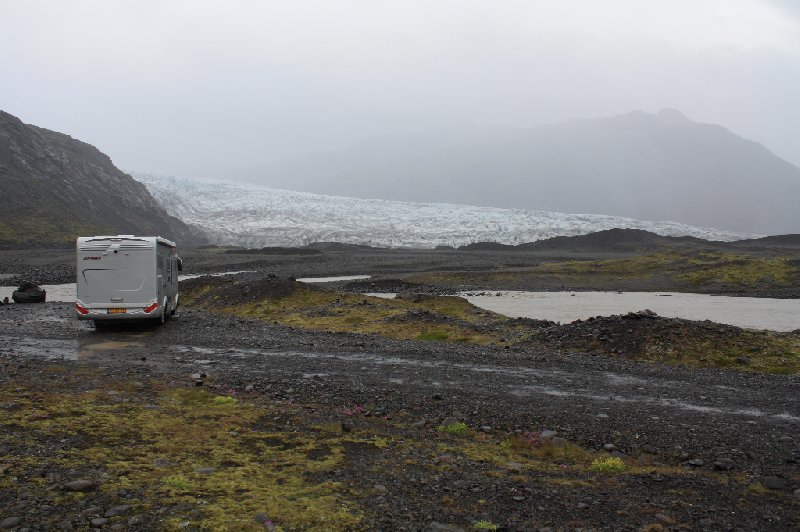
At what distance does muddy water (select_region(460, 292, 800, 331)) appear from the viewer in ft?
113

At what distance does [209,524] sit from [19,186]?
115979 millimetres

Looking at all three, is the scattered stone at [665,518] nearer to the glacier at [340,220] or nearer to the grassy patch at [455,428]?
the grassy patch at [455,428]

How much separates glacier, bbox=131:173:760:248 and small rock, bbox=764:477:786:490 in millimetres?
102772

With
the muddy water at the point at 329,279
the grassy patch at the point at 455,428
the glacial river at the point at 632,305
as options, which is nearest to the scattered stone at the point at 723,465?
the grassy patch at the point at 455,428

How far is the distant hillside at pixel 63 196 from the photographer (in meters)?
96.6

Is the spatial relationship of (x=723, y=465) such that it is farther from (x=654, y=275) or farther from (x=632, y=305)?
(x=654, y=275)

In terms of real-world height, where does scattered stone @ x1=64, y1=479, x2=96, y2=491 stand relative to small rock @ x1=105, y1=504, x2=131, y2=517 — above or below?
above

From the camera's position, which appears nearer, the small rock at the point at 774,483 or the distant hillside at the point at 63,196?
the small rock at the point at 774,483

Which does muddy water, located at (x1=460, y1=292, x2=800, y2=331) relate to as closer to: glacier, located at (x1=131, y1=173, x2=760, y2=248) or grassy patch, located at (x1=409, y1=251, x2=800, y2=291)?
grassy patch, located at (x1=409, y1=251, x2=800, y2=291)

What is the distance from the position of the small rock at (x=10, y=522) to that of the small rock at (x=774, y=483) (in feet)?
24.0

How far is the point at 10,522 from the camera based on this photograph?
5.39 m

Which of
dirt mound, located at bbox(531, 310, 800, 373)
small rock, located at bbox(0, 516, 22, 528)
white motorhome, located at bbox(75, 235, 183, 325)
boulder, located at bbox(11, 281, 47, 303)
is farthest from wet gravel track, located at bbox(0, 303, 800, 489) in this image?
boulder, located at bbox(11, 281, 47, 303)

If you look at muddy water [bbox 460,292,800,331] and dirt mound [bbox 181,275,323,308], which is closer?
dirt mound [bbox 181,275,323,308]

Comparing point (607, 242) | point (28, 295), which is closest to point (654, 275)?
point (607, 242)
